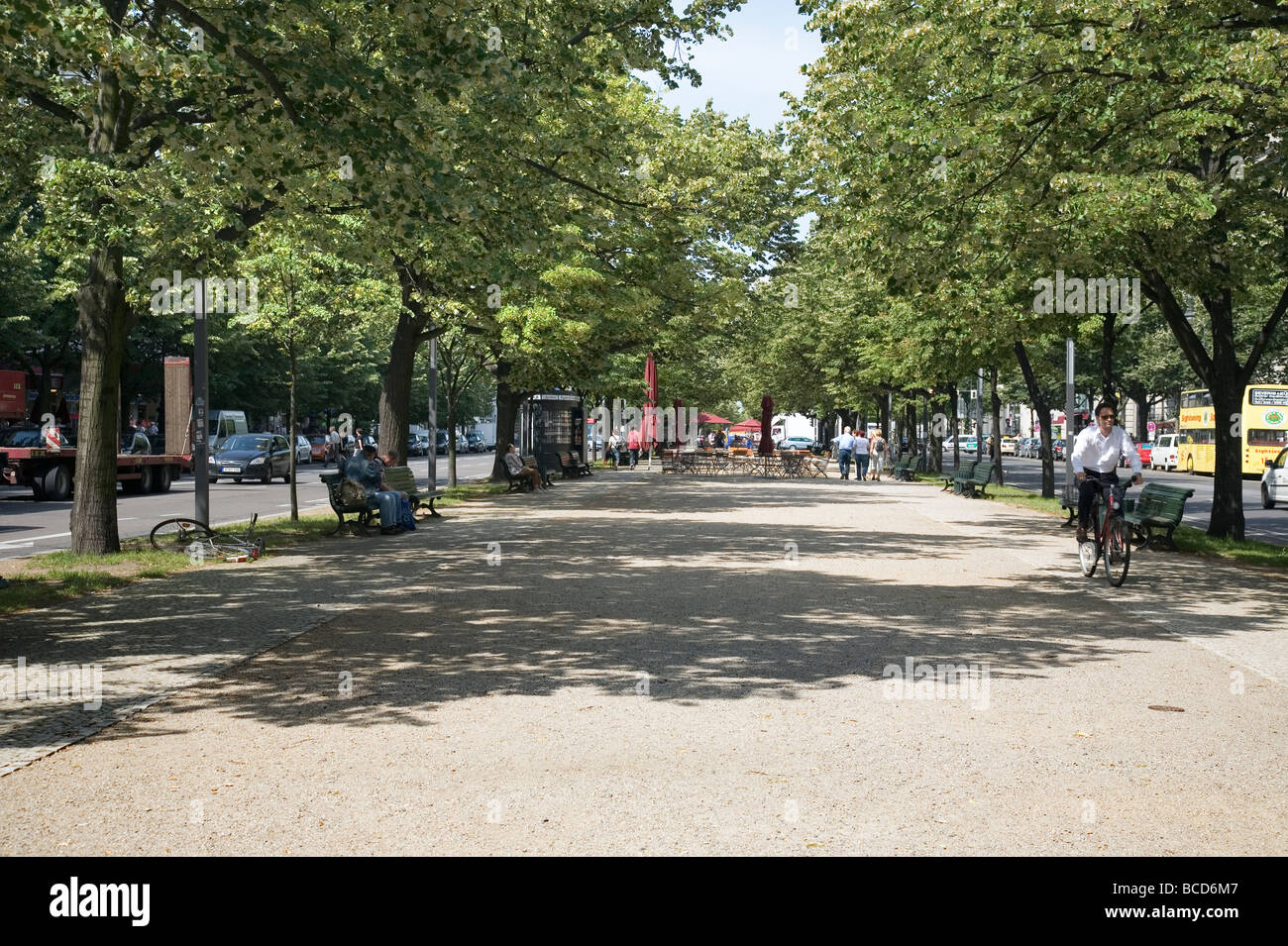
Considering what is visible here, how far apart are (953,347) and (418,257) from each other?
1638cm

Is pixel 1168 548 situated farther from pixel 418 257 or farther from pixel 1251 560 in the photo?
pixel 418 257

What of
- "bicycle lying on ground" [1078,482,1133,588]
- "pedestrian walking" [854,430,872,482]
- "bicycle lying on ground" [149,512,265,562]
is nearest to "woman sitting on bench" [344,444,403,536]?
"bicycle lying on ground" [149,512,265,562]

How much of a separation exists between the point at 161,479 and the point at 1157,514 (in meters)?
24.6

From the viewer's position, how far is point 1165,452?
65500 millimetres

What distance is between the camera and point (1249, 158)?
16.5 meters

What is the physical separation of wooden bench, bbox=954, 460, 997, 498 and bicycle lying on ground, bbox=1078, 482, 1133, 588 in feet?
58.0

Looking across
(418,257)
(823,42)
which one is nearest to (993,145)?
(823,42)

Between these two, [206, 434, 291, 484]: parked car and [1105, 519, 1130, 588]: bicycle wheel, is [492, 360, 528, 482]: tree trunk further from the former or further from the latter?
[1105, 519, 1130, 588]: bicycle wheel

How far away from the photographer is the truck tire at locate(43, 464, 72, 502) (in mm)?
28031

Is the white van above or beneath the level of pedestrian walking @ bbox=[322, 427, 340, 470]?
above

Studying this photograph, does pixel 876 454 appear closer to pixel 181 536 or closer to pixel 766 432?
pixel 766 432

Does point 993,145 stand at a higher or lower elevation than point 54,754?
higher

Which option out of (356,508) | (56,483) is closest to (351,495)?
(356,508)

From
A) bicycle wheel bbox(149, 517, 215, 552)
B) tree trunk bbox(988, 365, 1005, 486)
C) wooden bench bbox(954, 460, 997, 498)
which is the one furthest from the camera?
tree trunk bbox(988, 365, 1005, 486)
